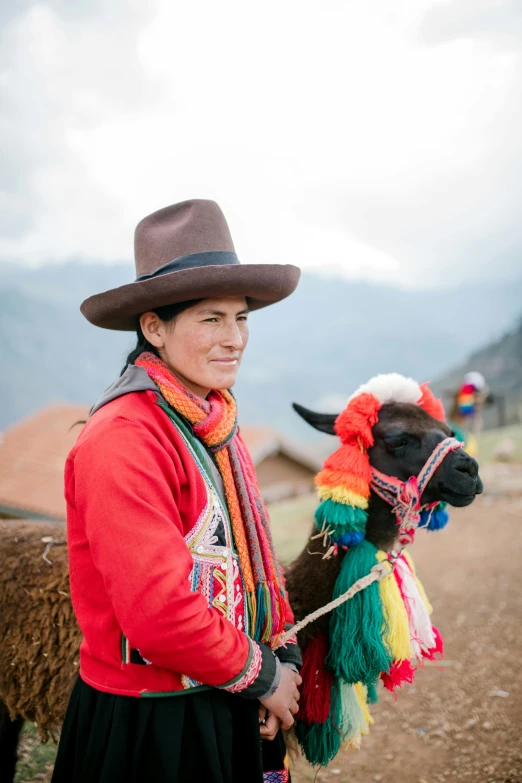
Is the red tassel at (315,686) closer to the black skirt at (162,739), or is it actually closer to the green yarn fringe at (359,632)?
the green yarn fringe at (359,632)

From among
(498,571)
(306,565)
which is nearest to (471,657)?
(498,571)

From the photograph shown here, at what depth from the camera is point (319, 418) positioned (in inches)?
103

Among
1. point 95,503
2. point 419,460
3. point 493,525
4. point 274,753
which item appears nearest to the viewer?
point 95,503

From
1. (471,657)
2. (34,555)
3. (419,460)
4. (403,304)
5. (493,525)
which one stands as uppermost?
(403,304)

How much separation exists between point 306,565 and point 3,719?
1.79 meters

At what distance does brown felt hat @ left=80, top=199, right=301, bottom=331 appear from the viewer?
1452 millimetres

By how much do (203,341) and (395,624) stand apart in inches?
51.1

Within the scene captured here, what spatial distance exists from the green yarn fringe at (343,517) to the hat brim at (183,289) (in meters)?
0.96

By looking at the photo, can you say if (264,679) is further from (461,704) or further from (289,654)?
(461,704)

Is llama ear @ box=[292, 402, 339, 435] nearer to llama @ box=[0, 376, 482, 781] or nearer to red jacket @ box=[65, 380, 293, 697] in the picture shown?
llama @ box=[0, 376, 482, 781]

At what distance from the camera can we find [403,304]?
378 feet

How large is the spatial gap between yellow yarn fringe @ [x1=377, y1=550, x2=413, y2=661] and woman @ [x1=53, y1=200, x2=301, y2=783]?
51 cm

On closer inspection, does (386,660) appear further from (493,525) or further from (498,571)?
(493,525)

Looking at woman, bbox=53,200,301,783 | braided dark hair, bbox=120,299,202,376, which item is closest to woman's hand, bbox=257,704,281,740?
woman, bbox=53,200,301,783
